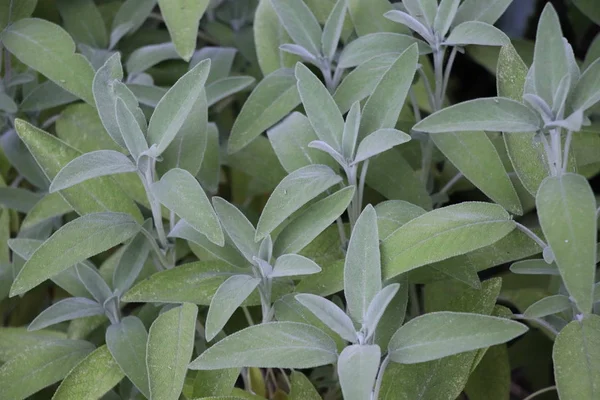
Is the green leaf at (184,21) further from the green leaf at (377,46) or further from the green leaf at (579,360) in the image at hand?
the green leaf at (579,360)

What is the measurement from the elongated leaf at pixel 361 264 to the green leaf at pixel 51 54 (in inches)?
13.8

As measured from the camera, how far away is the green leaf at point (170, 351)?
0.58 m

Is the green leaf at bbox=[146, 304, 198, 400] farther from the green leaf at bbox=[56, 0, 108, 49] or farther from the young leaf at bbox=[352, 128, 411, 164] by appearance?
the green leaf at bbox=[56, 0, 108, 49]

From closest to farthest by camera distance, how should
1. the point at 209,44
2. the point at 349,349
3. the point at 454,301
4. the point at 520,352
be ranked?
the point at 349,349 < the point at 454,301 < the point at 520,352 < the point at 209,44

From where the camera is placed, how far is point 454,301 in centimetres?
66

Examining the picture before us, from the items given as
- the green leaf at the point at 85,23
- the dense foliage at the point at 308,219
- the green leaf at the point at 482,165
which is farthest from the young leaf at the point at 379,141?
the green leaf at the point at 85,23

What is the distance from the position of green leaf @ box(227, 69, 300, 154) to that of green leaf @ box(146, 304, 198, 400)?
0.64 feet

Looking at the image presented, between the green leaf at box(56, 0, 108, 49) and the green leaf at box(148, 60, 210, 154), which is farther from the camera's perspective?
the green leaf at box(56, 0, 108, 49)

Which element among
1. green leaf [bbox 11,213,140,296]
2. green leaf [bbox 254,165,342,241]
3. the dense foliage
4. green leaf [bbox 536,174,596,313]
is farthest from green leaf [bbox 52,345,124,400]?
green leaf [bbox 536,174,596,313]

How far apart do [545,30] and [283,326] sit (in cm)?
32

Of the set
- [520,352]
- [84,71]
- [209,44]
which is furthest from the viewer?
[209,44]

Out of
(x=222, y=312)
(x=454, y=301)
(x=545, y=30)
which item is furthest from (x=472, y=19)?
(x=222, y=312)

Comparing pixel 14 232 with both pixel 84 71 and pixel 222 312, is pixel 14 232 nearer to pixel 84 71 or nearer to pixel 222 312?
pixel 84 71

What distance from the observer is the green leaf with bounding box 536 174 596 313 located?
0.50 m
